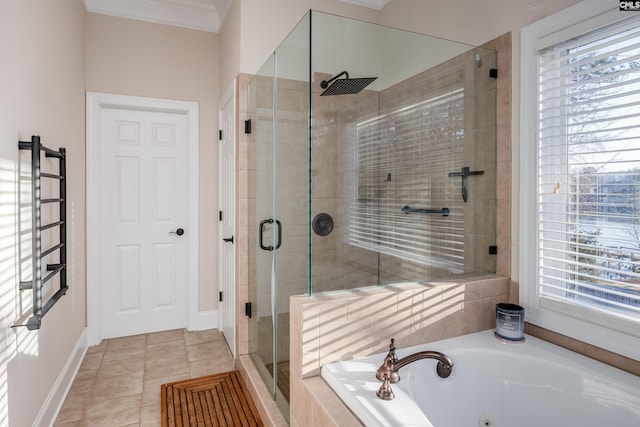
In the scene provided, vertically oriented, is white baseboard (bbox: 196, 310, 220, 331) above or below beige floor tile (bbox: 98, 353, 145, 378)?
above

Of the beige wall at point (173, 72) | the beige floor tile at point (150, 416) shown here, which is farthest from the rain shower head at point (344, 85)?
the beige floor tile at point (150, 416)

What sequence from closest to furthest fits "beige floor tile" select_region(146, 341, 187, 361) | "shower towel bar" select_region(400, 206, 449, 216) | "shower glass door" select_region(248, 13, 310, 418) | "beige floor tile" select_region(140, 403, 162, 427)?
1. "shower glass door" select_region(248, 13, 310, 418)
2. "beige floor tile" select_region(140, 403, 162, 427)
3. "shower towel bar" select_region(400, 206, 449, 216)
4. "beige floor tile" select_region(146, 341, 187, 361)

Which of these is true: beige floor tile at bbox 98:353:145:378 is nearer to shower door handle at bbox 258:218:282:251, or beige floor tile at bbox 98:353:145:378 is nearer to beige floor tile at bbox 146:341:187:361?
beige floor tile at bbox 146:341:187:361

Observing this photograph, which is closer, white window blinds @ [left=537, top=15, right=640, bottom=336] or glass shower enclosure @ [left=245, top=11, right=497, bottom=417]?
white window blinds @ [left=537, top=15, right=640, bottom=336]

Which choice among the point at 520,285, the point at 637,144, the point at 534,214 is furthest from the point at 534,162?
the point at 520,285

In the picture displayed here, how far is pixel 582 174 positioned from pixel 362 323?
1.22m

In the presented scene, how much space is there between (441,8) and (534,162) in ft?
4.19

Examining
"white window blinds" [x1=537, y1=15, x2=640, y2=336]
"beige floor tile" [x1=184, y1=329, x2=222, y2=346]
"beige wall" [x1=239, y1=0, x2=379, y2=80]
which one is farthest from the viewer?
"beige floor tile" [x1=184, y1=329, x2=222, y2=346]

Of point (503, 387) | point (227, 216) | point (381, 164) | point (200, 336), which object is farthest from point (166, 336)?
point (503, 387)

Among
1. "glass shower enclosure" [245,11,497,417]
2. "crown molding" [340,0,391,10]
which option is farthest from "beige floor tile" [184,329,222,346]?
"crown molding" [340,0,391,10]

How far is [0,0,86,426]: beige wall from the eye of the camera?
1548 millimetres

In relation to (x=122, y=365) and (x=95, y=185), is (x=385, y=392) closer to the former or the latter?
(x=122, y=365)

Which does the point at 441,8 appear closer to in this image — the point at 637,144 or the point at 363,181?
the point at 363,181

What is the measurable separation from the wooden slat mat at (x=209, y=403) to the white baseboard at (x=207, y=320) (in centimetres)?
92
